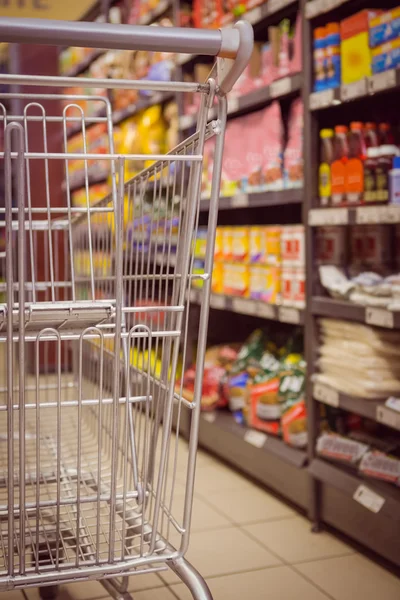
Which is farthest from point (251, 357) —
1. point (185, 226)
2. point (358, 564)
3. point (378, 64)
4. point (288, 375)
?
point (185, 226)

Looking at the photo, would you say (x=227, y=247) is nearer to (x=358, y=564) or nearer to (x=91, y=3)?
(x=358, y=564)

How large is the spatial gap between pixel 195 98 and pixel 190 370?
1.36 meters

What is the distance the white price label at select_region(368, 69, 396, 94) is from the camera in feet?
7.21

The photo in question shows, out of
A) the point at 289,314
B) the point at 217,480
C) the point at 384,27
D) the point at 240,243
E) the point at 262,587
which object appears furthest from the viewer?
the point at 240,243

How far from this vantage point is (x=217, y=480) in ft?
10.4

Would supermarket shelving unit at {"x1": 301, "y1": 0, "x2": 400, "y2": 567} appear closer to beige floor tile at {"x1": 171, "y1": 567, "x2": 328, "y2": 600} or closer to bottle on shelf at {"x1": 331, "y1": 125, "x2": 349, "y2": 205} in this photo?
bottle on shelf at {"x1": 331, "y1": 125, "x2": 349, "y2": 205}

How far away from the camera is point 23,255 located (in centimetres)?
115

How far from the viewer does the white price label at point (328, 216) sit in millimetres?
2443

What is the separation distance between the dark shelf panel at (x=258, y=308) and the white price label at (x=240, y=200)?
1.30 ft

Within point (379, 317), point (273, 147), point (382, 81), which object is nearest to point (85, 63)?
point (273, 147)

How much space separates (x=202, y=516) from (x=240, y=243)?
1.19 meters

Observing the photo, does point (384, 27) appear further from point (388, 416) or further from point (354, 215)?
point (388, 416)

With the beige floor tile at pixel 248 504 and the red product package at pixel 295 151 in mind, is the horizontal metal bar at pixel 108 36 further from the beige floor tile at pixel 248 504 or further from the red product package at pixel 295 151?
the beige floor tile at pixel 248 504

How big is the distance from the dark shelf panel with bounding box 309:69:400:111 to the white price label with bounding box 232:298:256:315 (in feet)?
2.90
